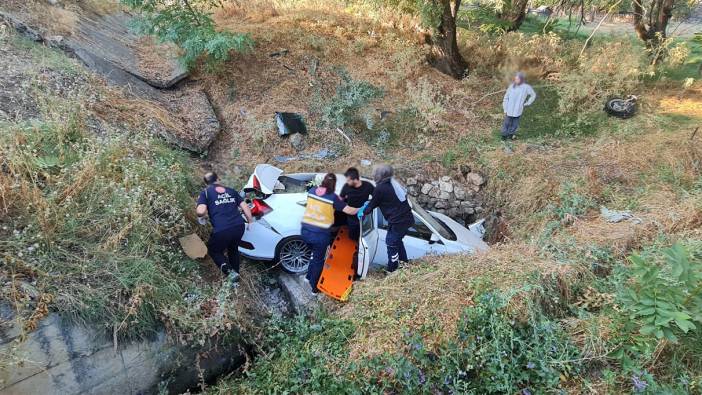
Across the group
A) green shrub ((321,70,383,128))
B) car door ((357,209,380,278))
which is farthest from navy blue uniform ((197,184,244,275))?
green shrub ((321,70,383,128))

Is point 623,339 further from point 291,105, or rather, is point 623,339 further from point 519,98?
point 291,105

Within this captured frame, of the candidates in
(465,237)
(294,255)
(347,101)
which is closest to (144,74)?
(347,101)

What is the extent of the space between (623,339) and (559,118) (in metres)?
6.96

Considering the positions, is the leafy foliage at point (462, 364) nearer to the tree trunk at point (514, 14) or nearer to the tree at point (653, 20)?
the tree trunk at point (514, 14)

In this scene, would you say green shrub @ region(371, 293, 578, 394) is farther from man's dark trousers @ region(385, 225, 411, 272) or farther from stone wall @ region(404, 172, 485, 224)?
stone wall @ region(404, 172, 485, 224)

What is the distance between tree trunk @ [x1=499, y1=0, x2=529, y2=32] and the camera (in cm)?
1144

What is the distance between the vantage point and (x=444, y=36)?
34.6 feet

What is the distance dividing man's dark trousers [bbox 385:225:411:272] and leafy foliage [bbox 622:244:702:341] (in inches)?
98.0

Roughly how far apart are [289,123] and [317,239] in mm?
4003

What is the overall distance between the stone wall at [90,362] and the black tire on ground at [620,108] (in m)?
9.37

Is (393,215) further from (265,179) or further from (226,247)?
(226,247)

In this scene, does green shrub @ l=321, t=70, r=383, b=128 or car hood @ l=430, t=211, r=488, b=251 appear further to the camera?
green shrub @ l=321, t=70, r=383, b=128

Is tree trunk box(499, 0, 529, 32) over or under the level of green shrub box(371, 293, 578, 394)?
over

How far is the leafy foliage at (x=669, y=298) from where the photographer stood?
10.6ft
